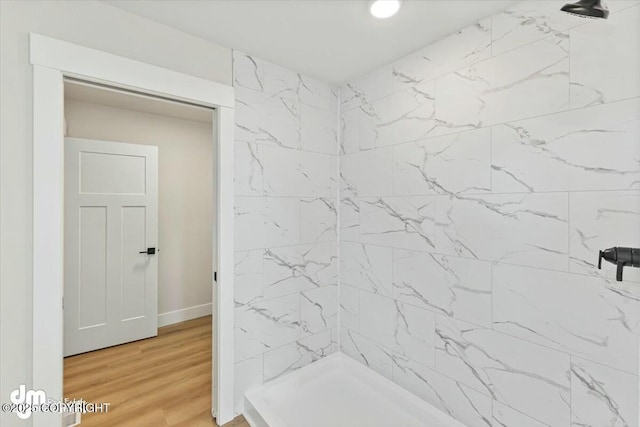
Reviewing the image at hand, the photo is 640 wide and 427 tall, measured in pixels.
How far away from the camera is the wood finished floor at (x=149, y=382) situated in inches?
76.0

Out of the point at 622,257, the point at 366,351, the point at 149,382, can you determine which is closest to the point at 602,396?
the point at 622,257

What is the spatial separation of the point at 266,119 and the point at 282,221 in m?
0.74

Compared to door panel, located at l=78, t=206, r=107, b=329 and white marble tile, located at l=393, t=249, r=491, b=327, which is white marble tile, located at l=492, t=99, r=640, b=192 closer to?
white marble tile, located at l=393, t=249, r=491, b=327

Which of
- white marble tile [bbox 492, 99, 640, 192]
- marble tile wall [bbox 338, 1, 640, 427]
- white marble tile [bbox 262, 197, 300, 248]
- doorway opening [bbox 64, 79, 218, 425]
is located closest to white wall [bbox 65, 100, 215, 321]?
doorway opening [bbox 64, 79, 218, 425]

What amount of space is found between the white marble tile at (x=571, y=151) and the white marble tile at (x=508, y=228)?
0.08 m

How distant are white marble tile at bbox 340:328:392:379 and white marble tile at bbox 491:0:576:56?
6.62 ft

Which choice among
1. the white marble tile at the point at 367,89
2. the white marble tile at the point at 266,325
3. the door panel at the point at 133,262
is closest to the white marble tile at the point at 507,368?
the white marble tile at the point at 266,325

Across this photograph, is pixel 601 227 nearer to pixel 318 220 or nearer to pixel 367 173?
pixel 367 173

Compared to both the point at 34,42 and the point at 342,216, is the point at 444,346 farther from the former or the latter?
the point at 34,42

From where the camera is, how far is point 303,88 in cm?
229

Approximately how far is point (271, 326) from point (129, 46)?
192 cm

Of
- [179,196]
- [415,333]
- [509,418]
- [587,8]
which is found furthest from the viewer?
[179,196]

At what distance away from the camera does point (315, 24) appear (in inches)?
66.4

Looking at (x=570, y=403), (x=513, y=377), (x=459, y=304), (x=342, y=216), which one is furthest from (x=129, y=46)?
(x=570, y=403)
